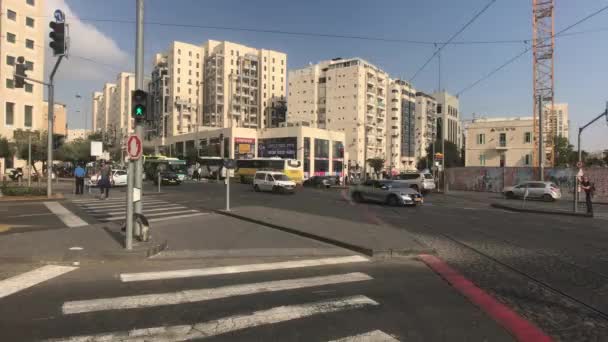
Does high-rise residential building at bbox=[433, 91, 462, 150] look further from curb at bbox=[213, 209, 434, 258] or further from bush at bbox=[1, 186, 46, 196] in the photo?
curb at bbox=[213, 209, 434, 258]

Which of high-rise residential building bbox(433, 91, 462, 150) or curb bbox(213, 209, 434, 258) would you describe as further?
high-rise residential building bbox(433, 91, 462, 150)

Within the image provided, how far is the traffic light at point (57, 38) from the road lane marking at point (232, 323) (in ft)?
43.8

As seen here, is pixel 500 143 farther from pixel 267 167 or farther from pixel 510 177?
pixel 267 167

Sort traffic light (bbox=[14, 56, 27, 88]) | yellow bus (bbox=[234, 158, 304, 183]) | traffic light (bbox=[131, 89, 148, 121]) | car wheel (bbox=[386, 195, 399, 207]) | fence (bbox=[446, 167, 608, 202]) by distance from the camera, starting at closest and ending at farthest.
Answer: traffic light (bbox=[131, 89, 148, 121]) → traffic light (bbox=[14, 56, 27, 88]) → car wheel (bbox=[386, 195, 399, 207]) → fence (bbox=[446, 167, 608, 202]) → yellow bus (bbox=[234, 158, 304, 183])

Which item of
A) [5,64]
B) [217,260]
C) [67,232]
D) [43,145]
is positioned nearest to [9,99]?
[5,64]

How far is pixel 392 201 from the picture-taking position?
21.6 meters

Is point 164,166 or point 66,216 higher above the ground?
point 164,166

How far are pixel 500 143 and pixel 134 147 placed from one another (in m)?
71.7

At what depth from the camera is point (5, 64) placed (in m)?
53.2

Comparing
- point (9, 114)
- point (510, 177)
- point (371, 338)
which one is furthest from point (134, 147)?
point (9, 114)

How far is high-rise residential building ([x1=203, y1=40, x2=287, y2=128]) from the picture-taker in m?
119

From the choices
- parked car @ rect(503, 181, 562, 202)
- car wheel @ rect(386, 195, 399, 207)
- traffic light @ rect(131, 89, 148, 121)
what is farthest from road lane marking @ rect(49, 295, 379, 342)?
parked car @ rect(503, 181, 562, 202)

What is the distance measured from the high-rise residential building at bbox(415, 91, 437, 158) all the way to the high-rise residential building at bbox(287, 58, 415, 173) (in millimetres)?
16226

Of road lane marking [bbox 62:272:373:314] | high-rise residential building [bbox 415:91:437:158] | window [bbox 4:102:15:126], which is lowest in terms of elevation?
road lane marking [bbox 62:272:373:314]
